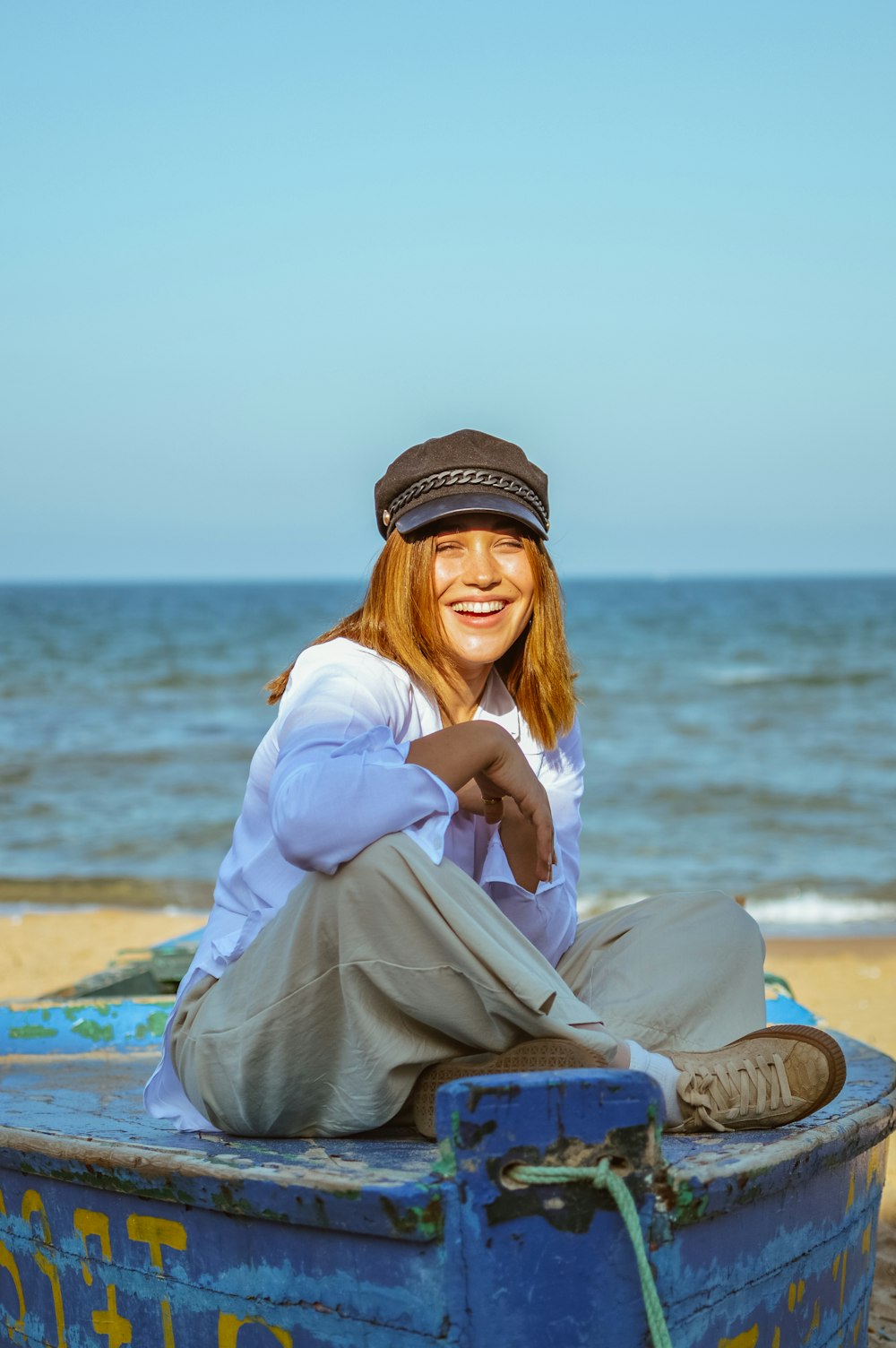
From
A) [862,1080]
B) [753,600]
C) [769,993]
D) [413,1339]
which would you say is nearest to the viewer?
[413,1339]

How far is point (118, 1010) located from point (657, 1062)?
211cm

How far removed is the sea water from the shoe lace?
1109 millimetres

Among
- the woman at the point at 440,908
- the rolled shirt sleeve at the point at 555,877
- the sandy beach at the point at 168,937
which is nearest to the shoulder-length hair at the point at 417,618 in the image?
the woman at the point at 440,908

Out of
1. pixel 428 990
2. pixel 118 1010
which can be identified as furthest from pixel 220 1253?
pixel 118 1010

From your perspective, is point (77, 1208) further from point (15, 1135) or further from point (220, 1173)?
point (220, 1173)

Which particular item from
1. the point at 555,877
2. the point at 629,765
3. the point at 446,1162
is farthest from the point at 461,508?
the point at 629,765

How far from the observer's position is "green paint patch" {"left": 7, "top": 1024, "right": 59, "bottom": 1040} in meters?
3.78

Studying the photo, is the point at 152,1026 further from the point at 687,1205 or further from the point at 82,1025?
the point at 687,1205

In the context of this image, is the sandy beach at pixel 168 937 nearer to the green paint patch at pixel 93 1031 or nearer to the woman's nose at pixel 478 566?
the green paint patch at pixel 93 1031

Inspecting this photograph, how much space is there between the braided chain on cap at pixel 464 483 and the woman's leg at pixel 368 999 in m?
0.84

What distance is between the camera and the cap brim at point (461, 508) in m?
2.63

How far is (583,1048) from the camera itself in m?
2.09

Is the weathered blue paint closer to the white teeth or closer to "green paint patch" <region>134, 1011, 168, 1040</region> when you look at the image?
"green paint patch" <region>134, 1011, 168, 1040</region>

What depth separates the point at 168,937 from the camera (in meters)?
8.12
